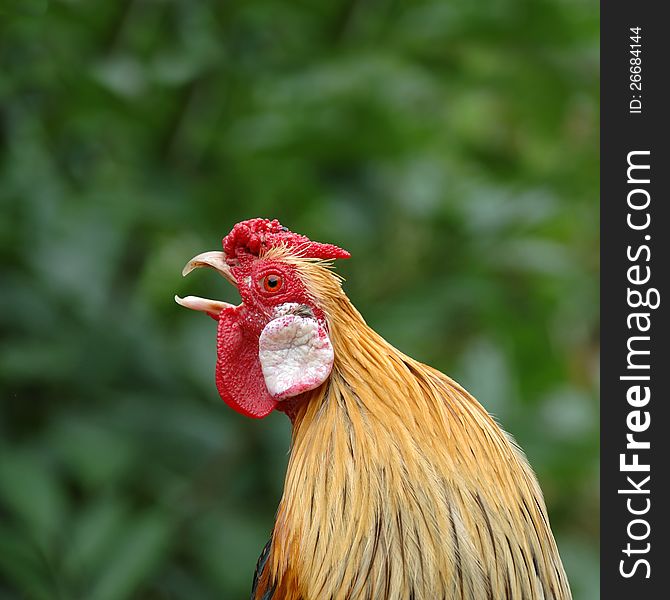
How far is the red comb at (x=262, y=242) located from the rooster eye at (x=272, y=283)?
0.07 meters

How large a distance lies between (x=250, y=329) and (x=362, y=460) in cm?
34

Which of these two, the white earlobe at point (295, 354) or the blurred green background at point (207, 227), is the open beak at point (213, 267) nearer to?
the white earlobe at point (295, 354)

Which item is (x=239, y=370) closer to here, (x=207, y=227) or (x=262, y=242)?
(x=262, y=242)

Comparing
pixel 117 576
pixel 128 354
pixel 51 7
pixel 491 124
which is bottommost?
pixel 117 576

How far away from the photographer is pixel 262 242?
1725mm

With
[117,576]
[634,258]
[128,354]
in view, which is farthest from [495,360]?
[117,576]

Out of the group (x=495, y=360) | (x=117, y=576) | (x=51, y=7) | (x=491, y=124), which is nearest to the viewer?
(x=117, y=576)

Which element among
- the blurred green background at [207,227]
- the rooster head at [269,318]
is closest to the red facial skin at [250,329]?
the rooster head at [269,318]

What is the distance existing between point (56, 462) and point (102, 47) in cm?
169

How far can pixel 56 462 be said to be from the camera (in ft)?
11.4

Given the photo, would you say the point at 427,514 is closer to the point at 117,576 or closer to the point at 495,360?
the point at 117,576

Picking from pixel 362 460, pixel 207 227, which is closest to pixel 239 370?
pixel 362 460

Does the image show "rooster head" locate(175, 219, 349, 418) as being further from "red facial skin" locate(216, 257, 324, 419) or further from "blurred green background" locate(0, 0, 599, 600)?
"blurred green background" locate(0, 0, 599, 600)

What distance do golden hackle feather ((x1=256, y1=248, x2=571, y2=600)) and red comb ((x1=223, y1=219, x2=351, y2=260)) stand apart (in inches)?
1.3
